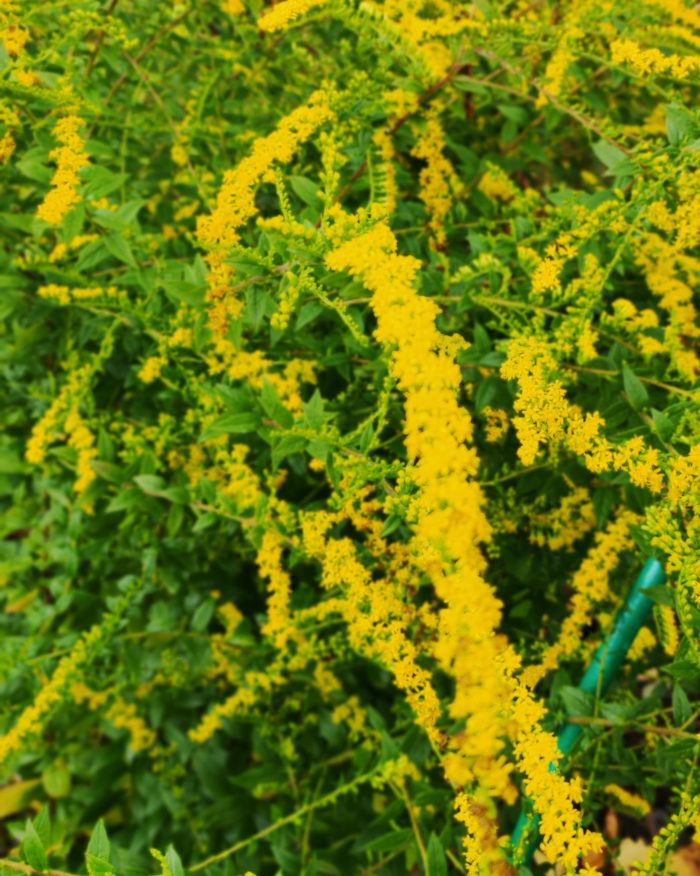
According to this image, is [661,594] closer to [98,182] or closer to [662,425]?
[662,425]

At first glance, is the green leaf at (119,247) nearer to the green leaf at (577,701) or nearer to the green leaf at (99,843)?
the green leaf at (99,843)

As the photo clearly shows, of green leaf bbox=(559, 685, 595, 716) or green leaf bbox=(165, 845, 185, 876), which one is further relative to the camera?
green leaf bbox=(559, 685, 595, 716)

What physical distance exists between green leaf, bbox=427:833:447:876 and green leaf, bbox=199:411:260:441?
925 mm

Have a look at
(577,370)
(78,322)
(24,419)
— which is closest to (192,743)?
(24,419)

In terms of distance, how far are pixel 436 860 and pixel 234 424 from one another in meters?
0.97

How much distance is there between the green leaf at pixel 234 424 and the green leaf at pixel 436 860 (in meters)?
0.92

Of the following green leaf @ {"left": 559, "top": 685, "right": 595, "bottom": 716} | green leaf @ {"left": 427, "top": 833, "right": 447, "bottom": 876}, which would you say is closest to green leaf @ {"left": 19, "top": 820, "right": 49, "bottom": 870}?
green leaf @ {"left": 427, "top": 833, "right": 447, "bottom": 876}

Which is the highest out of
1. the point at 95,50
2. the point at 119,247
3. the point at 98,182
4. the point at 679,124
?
the point at 679,124

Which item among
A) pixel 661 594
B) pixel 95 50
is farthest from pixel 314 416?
pixel 95 50

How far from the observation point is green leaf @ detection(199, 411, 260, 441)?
1646mm

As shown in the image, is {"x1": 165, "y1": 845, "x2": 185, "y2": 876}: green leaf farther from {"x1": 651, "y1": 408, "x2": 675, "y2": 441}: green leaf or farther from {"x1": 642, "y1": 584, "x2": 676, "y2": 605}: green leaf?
{"x1": 651, "y1": 408, "x2": 675, "y2": 441}: green leaf

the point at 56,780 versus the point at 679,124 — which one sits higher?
the point at 679,124

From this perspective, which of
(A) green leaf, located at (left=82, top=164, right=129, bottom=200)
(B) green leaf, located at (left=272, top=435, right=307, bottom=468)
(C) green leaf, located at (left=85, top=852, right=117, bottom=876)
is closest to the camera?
(C) green leaf, located at (left=85, top=852, right=117, bottom=876)

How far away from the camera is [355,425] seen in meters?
1.93
